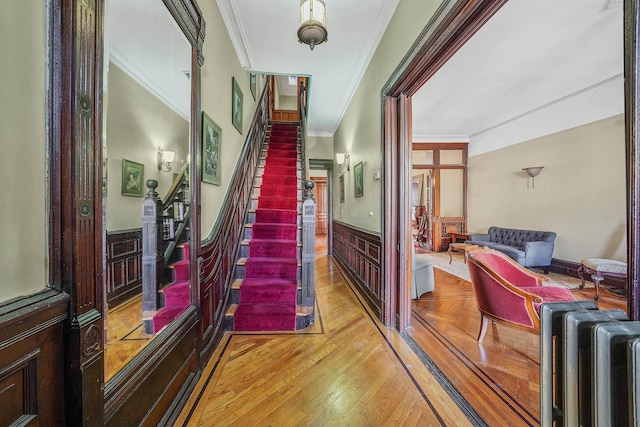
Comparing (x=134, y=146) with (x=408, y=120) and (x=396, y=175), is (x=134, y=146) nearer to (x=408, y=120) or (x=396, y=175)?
A: (x=396, y=175)

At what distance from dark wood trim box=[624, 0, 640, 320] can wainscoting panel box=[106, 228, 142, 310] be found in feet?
6.17

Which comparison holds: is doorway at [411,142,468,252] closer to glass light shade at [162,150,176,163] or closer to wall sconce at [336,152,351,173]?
wall sconce at [336,152,351,173]

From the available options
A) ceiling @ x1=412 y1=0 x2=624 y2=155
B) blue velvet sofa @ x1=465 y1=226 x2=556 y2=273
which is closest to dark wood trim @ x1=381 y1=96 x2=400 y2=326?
ceiling @ x1=412 y1=0 x2=624 y2=155

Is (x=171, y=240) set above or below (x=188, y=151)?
below

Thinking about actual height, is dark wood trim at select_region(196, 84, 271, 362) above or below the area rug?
above

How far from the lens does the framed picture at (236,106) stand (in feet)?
9.62

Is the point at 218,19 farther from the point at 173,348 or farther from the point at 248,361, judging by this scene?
the point at 248,361

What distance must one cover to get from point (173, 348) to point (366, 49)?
3556 mm

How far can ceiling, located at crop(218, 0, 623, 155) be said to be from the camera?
8.34 feet

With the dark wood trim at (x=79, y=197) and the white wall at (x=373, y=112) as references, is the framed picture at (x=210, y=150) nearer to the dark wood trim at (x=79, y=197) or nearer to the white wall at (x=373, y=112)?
the dark wood trim at (x=79, y=197)

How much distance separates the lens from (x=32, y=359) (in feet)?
2.33

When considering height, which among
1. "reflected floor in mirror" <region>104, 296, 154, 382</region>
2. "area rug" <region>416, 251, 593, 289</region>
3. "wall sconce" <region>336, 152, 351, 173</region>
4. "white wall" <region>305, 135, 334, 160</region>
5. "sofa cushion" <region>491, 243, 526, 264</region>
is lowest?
"area rug" <region>416, 251, 593, 289</region>

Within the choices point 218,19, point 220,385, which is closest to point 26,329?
point 220,385

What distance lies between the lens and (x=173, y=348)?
4.82 ft
